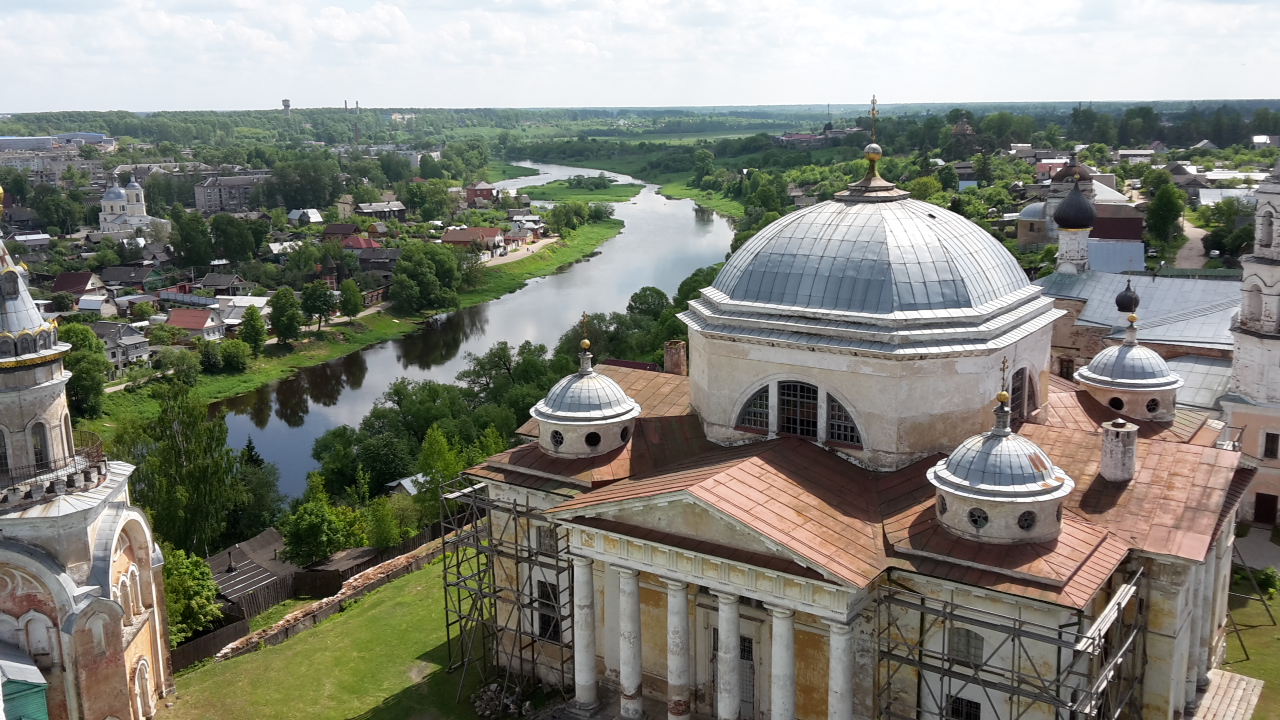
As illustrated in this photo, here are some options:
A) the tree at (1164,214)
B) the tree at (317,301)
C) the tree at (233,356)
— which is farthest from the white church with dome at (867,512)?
the tree at (1164,214)

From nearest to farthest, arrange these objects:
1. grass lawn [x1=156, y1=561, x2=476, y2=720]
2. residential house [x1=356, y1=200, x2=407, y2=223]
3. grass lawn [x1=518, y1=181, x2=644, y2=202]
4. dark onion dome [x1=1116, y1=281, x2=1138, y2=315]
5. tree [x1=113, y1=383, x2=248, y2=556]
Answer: grass lawn [x1=156, y1=561, x2=476, y2=720]
tree [x1=113, y1=383, x2=248, y2=556]
dark onion dome [x1=1116, y1=281, x2=1138, y2=315]
residential house [x1=356, y1=200, x2=407, y2=223]
grass lawn [x1=518, y1=181, x2=644, y2=202]

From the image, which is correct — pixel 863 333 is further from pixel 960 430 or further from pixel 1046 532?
pixel 1046 532

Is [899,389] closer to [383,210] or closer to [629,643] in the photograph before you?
[629,643]

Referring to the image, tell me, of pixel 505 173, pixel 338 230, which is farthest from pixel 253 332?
pixel 505 173

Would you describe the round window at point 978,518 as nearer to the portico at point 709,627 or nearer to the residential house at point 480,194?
the portico at point 709,627

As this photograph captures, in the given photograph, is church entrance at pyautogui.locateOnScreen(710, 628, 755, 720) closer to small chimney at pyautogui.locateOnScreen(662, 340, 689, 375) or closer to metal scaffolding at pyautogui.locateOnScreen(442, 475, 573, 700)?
metal scaffolding at pyautogui.locateOnScreen(442, 475, 573, 700)

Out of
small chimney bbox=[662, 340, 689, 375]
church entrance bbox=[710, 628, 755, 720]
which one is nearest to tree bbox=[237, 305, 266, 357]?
small chimney bbox=[662, 340, 689, 375]
